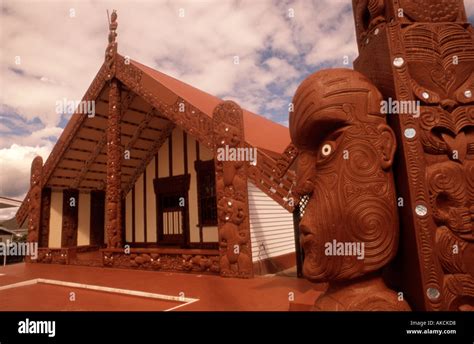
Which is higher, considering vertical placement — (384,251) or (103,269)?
(384,251)

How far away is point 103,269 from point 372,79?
881 cm

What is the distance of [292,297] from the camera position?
4.62 metres

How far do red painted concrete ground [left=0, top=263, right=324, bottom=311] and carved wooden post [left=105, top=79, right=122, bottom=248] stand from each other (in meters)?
1.74

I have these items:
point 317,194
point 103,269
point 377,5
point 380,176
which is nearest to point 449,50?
point 377,5

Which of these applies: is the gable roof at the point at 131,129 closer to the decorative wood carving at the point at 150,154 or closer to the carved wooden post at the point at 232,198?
the decorative wood carving at the point at 150,154

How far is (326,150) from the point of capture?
2627mm

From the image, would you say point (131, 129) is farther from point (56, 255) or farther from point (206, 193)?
point (56, 255)

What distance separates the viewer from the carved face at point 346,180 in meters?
2.36

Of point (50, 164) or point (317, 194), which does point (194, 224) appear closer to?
point (50, 164)

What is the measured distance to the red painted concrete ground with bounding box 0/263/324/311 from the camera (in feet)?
14.9

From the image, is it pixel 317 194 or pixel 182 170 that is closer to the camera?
pixel 317 194

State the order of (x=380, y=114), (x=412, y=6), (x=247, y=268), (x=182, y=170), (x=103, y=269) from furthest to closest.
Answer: (x=182, y=170)
(x=103, y=269)
(x=247, y=268)
(x=412, y=6)
(x=380, y=114)

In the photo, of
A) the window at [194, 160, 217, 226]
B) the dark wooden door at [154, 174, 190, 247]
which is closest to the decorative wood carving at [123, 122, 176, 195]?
the dark wooden door at [154, 174, 190, 247]

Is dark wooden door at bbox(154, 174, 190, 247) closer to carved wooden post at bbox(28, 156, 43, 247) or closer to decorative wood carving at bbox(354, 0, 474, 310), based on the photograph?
carved wooden post at bbox(28, 156, 43, 247)
